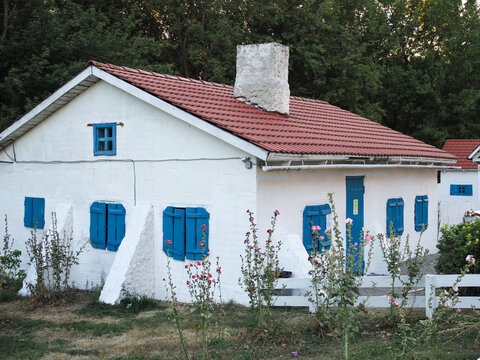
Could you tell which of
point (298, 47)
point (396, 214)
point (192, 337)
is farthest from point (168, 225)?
point (298, 47)

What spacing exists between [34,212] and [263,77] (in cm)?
681

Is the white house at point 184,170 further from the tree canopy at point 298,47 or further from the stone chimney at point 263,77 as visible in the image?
the tree canopy at point 298,47

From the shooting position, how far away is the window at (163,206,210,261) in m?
10.2

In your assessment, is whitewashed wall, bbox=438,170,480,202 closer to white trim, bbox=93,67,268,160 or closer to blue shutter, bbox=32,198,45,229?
white trim, bbox=93,67,268,160

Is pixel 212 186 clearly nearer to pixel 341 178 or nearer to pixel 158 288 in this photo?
pixel 158 288

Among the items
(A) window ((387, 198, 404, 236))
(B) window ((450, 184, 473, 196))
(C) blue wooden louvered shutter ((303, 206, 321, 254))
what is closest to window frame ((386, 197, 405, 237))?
(A) window ((387, 198, 404, 236))

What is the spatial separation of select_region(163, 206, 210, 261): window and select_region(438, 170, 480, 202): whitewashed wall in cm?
2236

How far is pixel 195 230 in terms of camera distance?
404 inches

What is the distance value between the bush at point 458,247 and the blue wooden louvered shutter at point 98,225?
7.14m

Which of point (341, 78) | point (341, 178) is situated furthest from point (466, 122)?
point (341, 178)

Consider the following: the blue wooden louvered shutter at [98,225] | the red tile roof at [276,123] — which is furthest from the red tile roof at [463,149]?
the blue wooden louvered shutter at [98,225]

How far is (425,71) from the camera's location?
35.6 m

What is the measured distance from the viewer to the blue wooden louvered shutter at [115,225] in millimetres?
11641

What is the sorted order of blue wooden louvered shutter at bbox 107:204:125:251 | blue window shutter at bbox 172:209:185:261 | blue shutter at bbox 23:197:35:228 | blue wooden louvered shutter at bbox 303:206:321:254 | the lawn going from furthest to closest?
blue shutter at bbox 23:197:35:228
blue wooden louvered shutter at bbox 107:204:125:251
blue wooden louvered shutter at bbox 303:206:321:254
blue window shutter at bbox 172:209:185:261
the lawn
